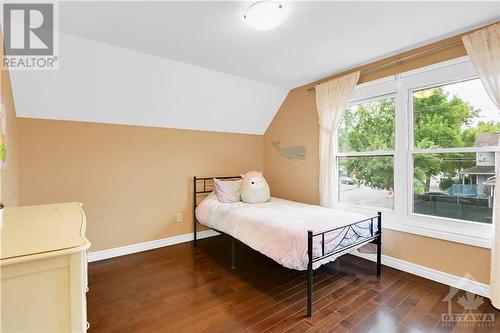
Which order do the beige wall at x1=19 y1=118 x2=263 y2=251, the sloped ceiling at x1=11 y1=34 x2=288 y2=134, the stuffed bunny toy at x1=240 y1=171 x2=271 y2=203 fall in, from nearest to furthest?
1. the sloped ceiling at x1=11 y1=34 x2=288 y2=134
2. the beige wall at x1=19 y1=118 x2=263 y2=251
3. the stuffed bunny toy at x1=240 y1=171 x2=271 y2=203

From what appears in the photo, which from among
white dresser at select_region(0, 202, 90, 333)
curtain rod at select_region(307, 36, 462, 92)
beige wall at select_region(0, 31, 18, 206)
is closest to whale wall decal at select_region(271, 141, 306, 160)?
curtain rod at select_region(307, 36, 462, 92)

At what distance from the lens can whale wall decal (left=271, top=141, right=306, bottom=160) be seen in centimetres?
369

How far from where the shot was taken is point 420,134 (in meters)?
2.56

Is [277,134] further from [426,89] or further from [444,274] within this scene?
[444,274]

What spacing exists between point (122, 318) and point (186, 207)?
183cm

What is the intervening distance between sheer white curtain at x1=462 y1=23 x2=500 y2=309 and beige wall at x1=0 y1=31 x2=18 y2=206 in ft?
12.7

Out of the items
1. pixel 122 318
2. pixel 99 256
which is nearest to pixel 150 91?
pixel 99 256

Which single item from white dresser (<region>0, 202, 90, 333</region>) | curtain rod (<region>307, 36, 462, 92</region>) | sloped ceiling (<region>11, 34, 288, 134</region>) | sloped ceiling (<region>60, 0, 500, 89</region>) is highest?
sloped ceiling (<region>60, 0, 500, 89</region>)

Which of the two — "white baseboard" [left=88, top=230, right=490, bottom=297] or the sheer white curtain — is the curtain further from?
the sheer white curtain

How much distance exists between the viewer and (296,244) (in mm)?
1972

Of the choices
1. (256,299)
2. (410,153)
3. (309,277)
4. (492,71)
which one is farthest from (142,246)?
(492,71)

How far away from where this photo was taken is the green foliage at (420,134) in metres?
2.29

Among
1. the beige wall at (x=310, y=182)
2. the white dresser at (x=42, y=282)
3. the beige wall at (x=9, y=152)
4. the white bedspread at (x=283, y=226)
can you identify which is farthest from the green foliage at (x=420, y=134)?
the beige wall at (x=9, y=152)

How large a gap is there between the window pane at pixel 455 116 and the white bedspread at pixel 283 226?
3.62ft
